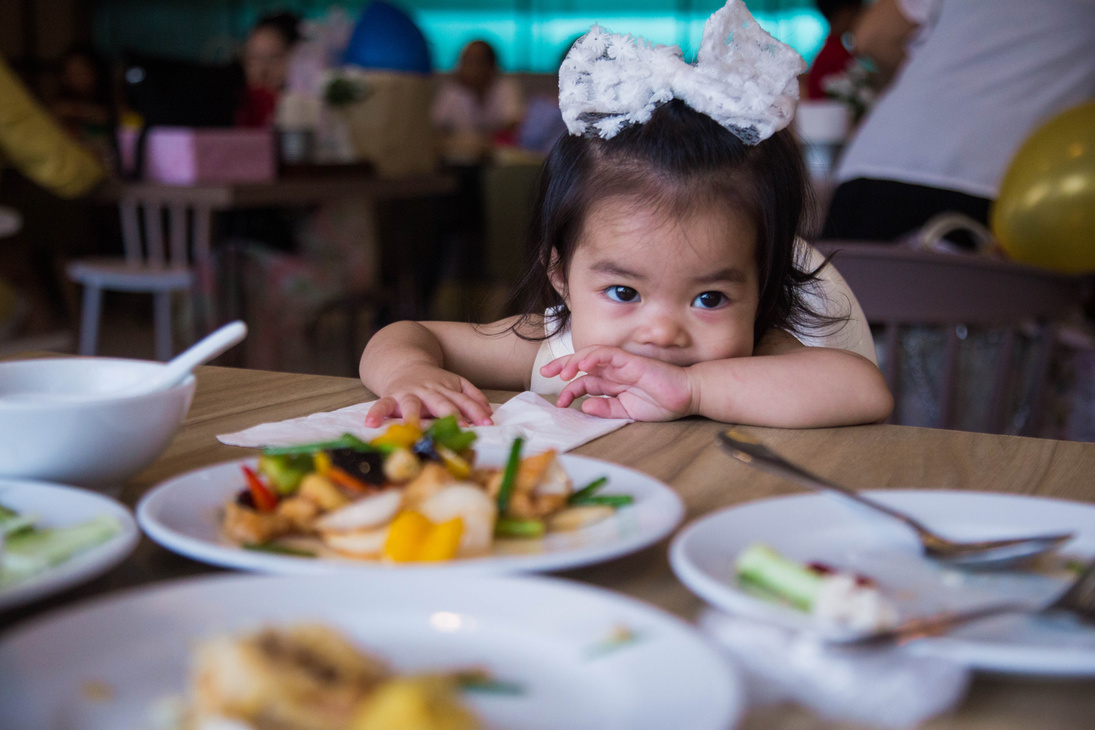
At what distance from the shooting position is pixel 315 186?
3.61m

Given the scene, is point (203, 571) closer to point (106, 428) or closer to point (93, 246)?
point (106, 428)

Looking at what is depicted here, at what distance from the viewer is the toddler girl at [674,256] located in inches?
39.9

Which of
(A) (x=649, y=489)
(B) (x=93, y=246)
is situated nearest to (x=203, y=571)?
(A) (x=649, y=489)

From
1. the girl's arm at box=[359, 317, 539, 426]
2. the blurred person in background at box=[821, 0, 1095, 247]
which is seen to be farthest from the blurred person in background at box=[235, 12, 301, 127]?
the girl's arm at box=[359, 317, 539, 426]

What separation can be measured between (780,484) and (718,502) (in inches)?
2.8

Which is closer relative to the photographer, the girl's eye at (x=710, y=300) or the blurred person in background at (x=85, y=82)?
the girl's eye at (x=710, y=300)

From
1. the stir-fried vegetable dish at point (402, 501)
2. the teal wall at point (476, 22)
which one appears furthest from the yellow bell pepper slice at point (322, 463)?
the teal wall at point (476, 22)

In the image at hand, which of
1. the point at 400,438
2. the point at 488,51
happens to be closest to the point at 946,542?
the point at 400,438

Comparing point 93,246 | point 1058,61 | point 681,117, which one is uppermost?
point 1058,61

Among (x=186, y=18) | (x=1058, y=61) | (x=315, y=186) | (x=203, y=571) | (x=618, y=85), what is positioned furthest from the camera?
(x=186, y=18)

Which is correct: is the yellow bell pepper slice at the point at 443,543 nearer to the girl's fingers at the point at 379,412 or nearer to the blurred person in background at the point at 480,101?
the girl's fingers at the point at 379,412

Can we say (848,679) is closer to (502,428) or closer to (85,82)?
(502,428)

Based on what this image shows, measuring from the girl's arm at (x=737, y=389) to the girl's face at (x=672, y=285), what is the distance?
0.37ft

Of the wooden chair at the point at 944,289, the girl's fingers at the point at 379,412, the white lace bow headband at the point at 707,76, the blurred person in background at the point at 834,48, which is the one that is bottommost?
the wooden chair at the point at 944,289
